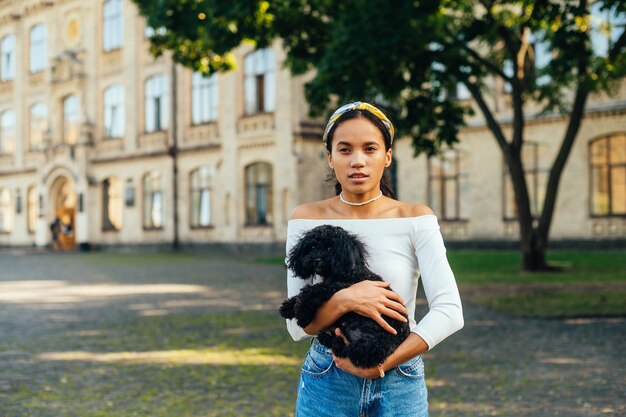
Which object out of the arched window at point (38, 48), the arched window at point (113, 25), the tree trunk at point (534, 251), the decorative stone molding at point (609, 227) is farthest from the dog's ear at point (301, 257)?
the arched window at point (38, 48)

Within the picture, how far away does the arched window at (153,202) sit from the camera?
38656mm

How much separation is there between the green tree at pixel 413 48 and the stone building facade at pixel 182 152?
26.4 ft

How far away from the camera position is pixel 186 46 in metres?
18.3

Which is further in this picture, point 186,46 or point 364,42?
point 186,46

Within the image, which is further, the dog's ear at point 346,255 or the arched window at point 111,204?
the arched window at point 111,204

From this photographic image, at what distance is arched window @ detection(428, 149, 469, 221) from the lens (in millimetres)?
30656

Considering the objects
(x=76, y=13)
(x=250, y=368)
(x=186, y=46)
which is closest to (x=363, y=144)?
(x=250, y=368)

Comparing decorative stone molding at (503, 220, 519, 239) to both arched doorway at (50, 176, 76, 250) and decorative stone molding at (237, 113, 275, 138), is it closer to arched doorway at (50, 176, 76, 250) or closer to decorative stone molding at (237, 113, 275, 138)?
decorative stone molding at (237, 113, 275, 138)

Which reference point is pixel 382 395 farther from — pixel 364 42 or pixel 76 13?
pixel 76 13

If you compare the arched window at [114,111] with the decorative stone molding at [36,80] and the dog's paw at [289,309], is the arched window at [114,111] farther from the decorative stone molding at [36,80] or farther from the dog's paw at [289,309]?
the dog's paw at [289,309]

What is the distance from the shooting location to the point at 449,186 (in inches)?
1222

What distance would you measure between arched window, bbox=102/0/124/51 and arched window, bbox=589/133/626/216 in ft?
80.5

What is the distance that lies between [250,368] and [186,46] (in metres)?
12.3

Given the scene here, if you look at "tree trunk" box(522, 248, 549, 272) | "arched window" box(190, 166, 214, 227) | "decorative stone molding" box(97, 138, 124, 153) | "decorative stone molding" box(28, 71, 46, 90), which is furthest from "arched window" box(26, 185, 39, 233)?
"tree trunk" box(522, 248, 549, 272)
